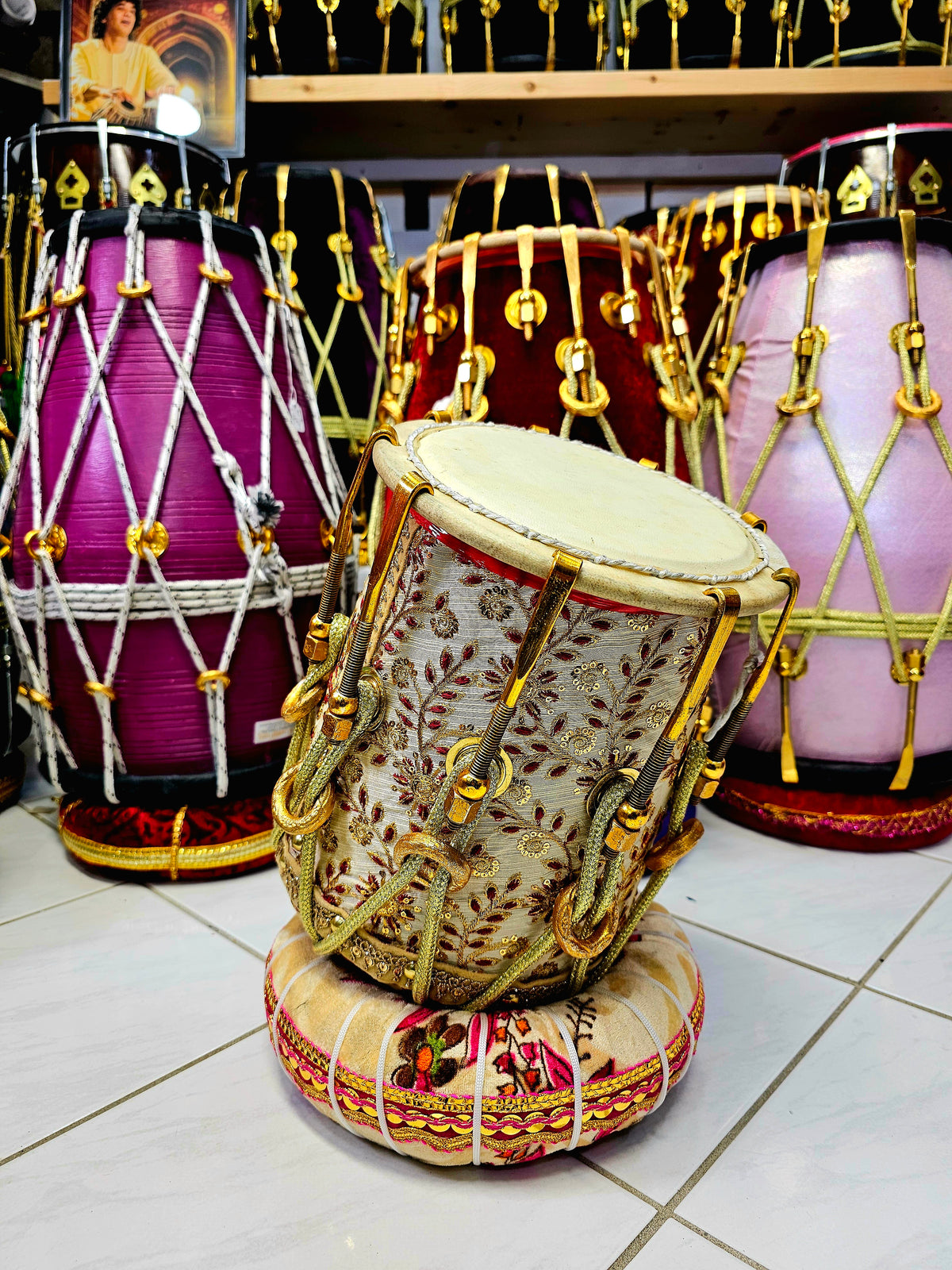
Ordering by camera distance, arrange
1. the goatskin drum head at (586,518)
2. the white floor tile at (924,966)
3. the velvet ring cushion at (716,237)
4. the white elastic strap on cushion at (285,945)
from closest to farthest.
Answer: the goatskin drum head at (586,518), the white elastic strap on cushion at (285,945), the white floor tile at (924,966), the velvet ring cushion at (716,237)

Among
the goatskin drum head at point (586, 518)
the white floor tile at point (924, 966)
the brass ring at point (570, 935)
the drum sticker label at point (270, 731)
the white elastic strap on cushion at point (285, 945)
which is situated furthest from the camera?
the drum sticker label at point (270, 731)

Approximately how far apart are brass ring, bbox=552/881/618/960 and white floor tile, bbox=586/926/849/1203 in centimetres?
16

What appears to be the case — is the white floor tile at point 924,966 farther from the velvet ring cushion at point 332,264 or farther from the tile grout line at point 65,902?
the velvet ring cushion at point 332,264

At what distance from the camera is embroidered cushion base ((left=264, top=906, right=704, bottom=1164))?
560 millimetres

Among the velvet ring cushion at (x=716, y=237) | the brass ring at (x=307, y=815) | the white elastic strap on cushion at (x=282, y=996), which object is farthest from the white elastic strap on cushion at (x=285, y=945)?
the velvet ring cushion at (x=716, y=237)

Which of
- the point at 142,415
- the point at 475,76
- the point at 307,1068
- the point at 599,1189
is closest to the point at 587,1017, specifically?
the point at 599,1189

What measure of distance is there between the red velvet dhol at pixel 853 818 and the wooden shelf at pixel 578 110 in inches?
51.5

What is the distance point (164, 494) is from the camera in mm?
928

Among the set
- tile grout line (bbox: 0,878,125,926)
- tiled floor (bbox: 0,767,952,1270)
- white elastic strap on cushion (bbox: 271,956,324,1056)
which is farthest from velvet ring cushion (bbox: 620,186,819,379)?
tile grout line (bbox: 0,878,125,926)

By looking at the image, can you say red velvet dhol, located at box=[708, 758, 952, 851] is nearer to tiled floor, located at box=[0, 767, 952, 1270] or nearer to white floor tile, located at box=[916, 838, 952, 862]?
white floor tile, located at box=[916, 838, 952, 862]

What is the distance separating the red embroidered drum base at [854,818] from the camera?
108cm

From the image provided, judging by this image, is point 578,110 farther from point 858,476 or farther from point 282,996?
point 282,996

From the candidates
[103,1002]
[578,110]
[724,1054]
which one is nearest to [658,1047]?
[724,1054]

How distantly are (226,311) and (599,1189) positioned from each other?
0.98 metres
